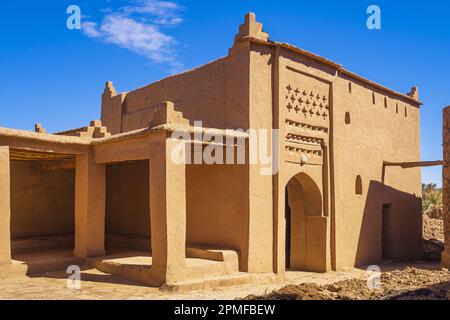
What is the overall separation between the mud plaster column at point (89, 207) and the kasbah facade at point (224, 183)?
0.09ft

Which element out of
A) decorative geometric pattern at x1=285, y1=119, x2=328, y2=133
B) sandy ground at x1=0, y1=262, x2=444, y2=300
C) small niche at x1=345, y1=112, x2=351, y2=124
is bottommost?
sandy ground at x1=0, y1=262, x2=444, y2=300

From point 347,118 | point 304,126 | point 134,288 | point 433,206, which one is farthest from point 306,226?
point 433,206

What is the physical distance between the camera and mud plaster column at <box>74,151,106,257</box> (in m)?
11.7

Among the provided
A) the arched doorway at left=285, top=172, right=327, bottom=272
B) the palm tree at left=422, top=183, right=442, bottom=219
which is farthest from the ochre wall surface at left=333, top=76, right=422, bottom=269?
the palm tree at left=422, top=183, right=442, bottom=219

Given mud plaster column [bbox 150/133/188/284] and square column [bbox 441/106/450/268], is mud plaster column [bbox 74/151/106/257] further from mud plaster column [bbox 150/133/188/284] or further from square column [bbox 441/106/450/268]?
square column [bbox 441/106/450/268]

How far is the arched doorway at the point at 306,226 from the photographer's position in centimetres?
1320

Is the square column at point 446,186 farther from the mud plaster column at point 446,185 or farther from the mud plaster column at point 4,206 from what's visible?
the mud plaster column at point 4,206

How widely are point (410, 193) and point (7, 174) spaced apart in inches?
585

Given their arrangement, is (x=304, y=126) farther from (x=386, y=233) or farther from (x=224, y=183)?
(x=386, y=233)

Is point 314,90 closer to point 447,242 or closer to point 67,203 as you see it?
point 447,242

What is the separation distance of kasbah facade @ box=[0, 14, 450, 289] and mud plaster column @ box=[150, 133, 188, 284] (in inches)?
1.0

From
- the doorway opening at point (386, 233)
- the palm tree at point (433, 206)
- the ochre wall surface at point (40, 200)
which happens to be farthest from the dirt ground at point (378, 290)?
the palm tree at point (433, 206)

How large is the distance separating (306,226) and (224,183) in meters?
3.54

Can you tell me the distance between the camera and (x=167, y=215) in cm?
923
